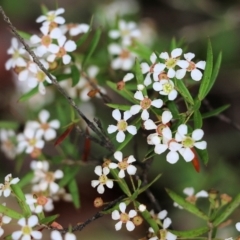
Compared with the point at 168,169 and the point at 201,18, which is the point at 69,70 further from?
the point at 201,18

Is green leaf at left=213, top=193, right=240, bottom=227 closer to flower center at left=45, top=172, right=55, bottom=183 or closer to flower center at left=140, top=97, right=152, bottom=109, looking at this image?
flower center at left=140, top=97, right=152, bottom=109

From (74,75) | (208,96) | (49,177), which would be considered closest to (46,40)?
(74,75)

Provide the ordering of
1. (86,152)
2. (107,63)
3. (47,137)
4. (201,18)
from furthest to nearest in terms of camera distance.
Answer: (201,18)
(107,63)
(47,137)
(86,152)

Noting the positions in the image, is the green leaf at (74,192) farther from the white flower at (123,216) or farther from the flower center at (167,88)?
the flower center at (167,88)

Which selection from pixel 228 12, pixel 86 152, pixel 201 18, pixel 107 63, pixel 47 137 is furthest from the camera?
pixel 201 18

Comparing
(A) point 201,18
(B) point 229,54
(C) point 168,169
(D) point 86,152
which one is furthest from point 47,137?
(A) point 201,18

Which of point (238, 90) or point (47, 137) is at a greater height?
point (47, 137)

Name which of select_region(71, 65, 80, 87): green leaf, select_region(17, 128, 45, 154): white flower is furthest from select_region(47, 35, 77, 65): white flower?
select_region(17, 128, 45, 154): white flower

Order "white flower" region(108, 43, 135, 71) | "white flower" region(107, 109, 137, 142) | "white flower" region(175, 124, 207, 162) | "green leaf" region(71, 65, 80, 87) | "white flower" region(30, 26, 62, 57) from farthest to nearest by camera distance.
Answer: "white flower" region(108, 43, 135, 71) < "green leaf" region(71, 65, 80, 87) < "white flower" region(30, 26, 62, 57) < "white flower" region(107, 109, 137, 142) < "white flower" region(175, 124, 207, 162)
